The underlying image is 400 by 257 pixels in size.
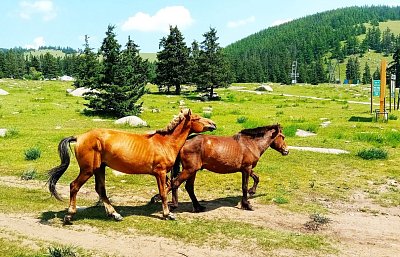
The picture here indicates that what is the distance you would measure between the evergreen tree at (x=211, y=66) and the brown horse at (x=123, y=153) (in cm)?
5237

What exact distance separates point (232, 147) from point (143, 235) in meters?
4.32

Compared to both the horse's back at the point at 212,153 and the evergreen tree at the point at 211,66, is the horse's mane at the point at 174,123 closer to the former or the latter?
the horse's back at the point at 212,153

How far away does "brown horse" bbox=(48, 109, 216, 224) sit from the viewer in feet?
36.8

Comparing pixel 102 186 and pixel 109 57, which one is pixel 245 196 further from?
pixel 109 57

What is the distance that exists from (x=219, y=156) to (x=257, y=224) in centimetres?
243

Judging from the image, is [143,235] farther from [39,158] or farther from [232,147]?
[39,158]

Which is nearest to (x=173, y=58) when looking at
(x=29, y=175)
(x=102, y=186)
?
(x=29, y=175)

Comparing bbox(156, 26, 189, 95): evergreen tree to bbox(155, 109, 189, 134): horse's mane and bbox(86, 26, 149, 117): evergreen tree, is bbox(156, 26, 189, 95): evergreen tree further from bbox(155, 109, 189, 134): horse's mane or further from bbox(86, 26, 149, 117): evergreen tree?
bbox(155, 109, 189, 134): horse's mane

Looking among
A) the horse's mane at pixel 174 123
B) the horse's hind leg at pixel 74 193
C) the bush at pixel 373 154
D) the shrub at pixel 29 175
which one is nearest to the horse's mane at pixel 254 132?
the horse's mane at pixel 174 123

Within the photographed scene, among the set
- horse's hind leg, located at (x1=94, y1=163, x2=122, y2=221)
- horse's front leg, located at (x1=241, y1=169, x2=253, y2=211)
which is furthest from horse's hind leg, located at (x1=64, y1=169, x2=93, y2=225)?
horse's front leg, located at (x1=241, y1=169, x2=253, y2=211)

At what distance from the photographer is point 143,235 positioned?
419 inches

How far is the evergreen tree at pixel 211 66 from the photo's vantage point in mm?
64562

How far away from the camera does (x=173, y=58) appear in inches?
2751

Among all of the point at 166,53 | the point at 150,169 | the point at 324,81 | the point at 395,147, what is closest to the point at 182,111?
the point at 150,169
